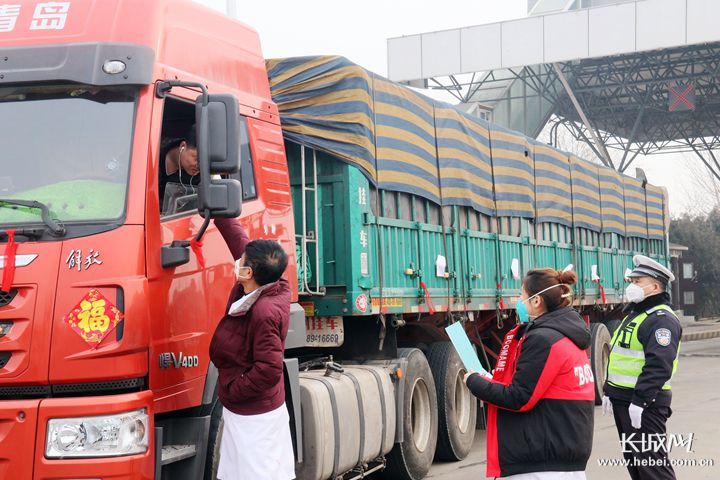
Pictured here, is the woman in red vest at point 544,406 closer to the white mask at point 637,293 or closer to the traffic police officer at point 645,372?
the traffic police officer at point 645,372

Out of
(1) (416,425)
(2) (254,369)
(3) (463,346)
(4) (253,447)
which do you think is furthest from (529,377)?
(1) (416,425)

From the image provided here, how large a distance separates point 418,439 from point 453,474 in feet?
1.78

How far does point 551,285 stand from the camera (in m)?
4.74

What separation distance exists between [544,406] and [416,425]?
13.1ft

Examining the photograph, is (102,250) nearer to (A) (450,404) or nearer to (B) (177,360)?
(B) (177,360)

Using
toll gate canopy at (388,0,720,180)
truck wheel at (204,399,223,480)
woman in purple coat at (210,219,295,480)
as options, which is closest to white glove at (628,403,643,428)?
woman in purple coat at (210,219,295,480)

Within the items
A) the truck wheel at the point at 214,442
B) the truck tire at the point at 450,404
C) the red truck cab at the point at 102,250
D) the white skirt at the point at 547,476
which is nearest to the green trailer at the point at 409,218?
the truck tire at the point at 450,404

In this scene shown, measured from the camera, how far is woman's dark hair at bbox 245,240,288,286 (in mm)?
4961

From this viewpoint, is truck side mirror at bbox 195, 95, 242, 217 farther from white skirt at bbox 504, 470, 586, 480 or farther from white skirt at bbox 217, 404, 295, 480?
white skirt at bbox 504, 470, 586, 480

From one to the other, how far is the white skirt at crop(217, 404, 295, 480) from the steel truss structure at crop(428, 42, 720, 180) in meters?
23.6

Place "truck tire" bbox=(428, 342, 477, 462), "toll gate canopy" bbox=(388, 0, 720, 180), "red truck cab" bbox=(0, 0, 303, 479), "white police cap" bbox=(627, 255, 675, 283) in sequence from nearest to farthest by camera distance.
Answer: "red truck cab" bbox=(0, 0, 303, 479)
"white police cap" bbox=(627, 255, 675, 283)
"truck tire" bbox=(428, 342, 477, 462)
"toll gate canopy" bbox=(388, 0, 720, 180)

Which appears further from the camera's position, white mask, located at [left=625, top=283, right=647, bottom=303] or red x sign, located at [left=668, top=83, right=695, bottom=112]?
red x sign, located at [left=668, top=83, right=695, bottom=112]

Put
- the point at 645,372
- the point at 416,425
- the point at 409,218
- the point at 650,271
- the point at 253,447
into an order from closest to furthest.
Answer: the point at 253,447
the point at 645,372
the point at 650,271
the point at 416,425
the point at 409,218

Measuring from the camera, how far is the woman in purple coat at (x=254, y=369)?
483 centimetres
